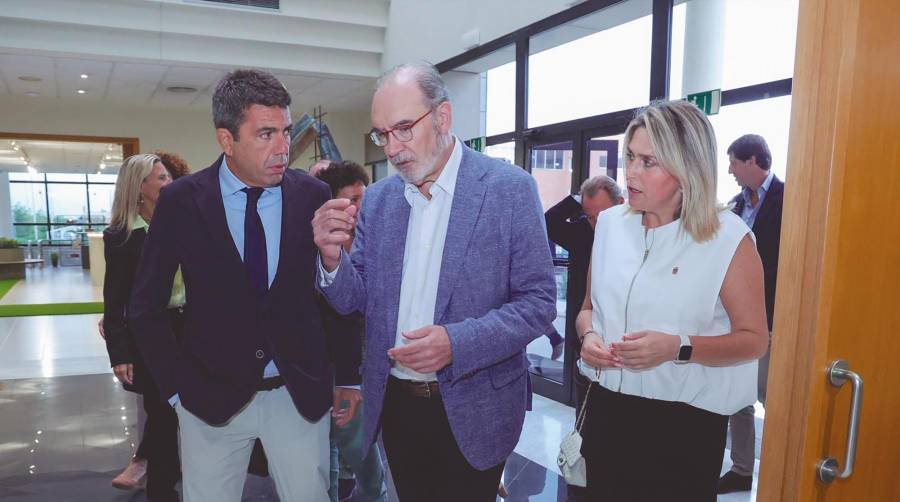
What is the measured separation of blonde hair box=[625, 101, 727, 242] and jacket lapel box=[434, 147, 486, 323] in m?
0.47

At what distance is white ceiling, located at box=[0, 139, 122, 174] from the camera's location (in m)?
16.5

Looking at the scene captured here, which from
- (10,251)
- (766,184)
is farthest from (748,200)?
(10,251)

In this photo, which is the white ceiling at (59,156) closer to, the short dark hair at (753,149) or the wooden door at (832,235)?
the short dark hair at (753,149)

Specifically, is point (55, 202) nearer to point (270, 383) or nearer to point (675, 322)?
point (270, 383)

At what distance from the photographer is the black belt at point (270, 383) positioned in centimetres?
156

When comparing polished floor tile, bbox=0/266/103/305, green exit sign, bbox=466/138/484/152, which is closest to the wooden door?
green exit sign, bbox=466/138/484/152

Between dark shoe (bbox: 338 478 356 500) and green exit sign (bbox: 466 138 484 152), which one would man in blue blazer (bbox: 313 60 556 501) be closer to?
dark shoe (bbox: 338 478 356 500)

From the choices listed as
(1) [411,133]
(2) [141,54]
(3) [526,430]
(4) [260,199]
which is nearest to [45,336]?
(2) [141,54]

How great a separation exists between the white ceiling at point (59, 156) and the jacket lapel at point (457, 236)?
15670mm

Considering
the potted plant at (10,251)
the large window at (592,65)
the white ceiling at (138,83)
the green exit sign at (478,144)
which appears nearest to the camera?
the large window at (592,65)

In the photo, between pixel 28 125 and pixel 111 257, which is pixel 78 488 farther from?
pixel 28 125

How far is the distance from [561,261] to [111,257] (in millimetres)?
3157

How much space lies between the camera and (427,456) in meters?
1.51

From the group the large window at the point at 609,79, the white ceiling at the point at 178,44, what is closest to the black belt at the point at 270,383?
the large window at the point at 609,79
